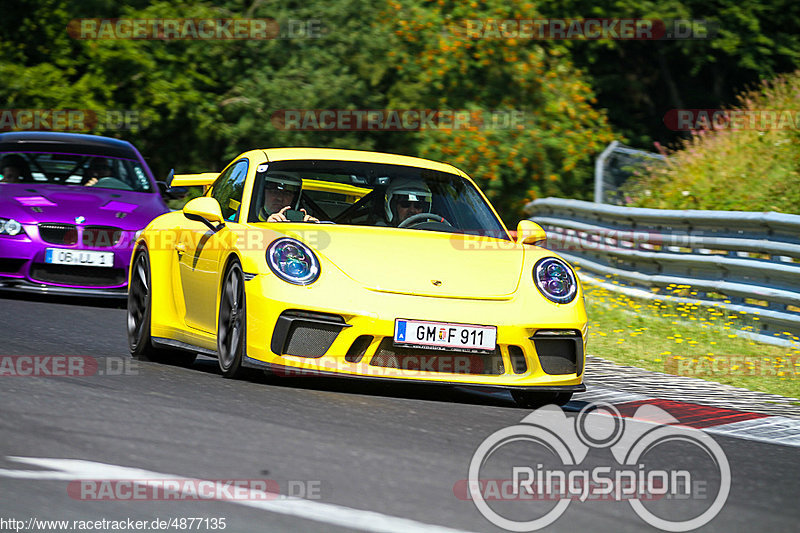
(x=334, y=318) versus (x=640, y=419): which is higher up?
(x=334, y=318)

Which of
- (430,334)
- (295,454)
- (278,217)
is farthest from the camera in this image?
(278,217)

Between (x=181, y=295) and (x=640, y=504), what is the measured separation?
407 centimetres

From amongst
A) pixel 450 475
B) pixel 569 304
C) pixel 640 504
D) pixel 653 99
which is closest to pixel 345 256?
pixel 569 304

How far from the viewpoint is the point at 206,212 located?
300 inches

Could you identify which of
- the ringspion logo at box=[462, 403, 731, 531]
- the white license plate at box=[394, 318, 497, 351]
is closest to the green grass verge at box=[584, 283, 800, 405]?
the ringspion logo at box=[462, 403, 731, 531]

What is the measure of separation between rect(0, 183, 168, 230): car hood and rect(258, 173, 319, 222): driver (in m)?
4.14

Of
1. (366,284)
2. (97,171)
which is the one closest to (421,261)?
(366,284)

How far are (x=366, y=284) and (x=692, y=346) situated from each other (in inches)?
172

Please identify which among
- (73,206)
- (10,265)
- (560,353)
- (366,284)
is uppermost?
(366,284)

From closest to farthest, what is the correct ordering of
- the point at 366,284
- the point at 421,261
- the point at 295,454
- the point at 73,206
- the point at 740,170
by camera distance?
the point at 295,454 < the point at 366,284 < the point at 421,261 < the point at 73,206 < the point at 740,170

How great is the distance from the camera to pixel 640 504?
4.84 metres

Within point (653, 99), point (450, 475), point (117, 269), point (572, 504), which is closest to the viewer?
point (572, 504)

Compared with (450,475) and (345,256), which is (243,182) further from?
(450,475)

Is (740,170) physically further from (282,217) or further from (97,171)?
(282,217)
